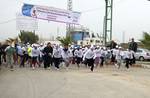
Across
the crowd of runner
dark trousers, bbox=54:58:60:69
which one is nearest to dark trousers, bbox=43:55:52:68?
the crowd of runner

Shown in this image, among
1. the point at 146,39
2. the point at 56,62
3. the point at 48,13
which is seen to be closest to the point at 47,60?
the point at 56,62

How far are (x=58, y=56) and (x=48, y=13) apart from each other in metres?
14.3

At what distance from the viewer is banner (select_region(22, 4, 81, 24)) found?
41.8 meters

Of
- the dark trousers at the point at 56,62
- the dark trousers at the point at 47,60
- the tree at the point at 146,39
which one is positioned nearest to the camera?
the dark trousers at the point at 56,62

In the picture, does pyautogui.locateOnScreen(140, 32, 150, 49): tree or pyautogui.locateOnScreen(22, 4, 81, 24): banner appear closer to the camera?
pyautogui.locateOnScreen(140, 32, 150, 49): tree

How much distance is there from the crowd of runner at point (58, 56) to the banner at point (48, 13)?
22.5ft

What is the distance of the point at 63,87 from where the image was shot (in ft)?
54.9

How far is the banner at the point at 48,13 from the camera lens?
137 ft

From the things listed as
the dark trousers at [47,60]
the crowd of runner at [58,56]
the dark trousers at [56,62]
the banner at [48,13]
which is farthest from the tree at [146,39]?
the banner at [48,13]

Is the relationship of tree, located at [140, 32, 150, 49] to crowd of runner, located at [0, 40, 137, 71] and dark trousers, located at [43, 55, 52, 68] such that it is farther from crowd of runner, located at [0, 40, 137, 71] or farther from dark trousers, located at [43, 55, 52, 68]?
dark trousers, located at [43, 55, 52, 68]

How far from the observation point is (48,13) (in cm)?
4209

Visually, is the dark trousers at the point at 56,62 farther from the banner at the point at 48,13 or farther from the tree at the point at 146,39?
the banner at the point at 48,13

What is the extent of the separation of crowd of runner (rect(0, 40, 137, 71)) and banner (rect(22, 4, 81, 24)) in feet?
22.5

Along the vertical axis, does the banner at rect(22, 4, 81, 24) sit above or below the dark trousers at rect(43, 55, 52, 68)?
above
